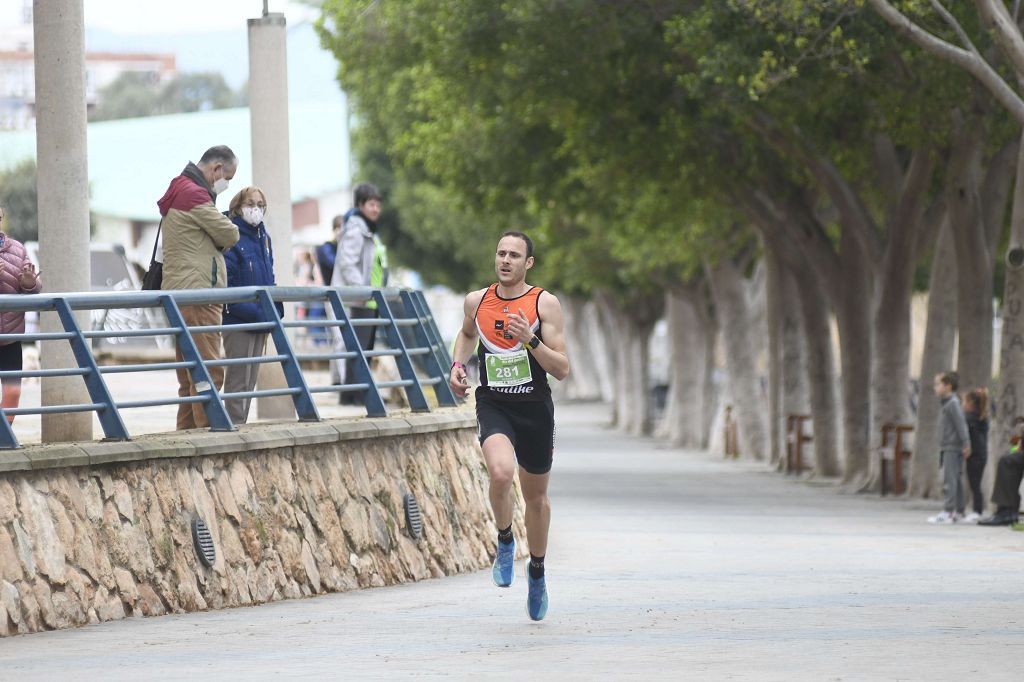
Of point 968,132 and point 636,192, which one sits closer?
point 968,132

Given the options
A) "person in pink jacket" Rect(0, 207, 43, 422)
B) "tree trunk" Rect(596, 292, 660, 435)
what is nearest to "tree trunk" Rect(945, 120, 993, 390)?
"person in pink jacket" Rect(0, 207, 43, 422)

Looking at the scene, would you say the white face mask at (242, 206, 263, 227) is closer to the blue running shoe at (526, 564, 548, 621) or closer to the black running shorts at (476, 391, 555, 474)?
the black running shorts at (476, 391, 555, 474)

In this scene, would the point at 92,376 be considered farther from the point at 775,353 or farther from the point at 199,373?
the point at 775,353

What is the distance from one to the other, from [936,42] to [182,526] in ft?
34.4

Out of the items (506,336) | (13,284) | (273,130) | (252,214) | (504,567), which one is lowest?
(504,567)

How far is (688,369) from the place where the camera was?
45250mm

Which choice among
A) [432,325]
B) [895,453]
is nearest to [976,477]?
[895,453]

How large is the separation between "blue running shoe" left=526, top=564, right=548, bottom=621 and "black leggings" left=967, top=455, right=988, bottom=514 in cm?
1172

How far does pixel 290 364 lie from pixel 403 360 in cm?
149

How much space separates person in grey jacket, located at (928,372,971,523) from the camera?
20.0m

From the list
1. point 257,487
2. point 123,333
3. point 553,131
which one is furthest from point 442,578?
point 553,131

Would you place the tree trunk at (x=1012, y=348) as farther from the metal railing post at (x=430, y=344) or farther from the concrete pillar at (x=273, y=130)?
the concrete pillar at (x=273, y=130)

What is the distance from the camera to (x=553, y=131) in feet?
94.9

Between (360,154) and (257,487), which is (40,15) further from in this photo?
(360,154)
